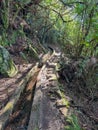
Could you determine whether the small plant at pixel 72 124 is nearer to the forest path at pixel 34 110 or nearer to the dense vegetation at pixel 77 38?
the forest path at pixel 34 110

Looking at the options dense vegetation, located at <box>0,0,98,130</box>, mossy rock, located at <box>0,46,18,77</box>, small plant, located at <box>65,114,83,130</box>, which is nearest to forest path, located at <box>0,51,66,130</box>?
small plant, located at <box>65,114,83,130</box>

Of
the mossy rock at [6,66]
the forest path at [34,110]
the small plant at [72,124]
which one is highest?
the mossy rock at [6,66]

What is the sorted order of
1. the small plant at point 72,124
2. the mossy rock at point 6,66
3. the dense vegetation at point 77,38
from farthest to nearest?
the mossy rock at point 6,66, the dense vegetation at point 77,38, the small plant at point 72,124

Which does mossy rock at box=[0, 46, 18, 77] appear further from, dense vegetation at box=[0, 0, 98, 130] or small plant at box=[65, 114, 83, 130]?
small plant at box=[65, 114, 83, 130]

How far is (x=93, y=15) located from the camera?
857 cm

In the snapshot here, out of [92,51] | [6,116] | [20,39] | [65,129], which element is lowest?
[65,129]

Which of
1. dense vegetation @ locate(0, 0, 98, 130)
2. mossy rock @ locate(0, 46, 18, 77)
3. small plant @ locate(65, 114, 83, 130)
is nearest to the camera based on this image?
small plant @ locate(65, 114, 83, 130)

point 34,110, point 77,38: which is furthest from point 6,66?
point 34,110

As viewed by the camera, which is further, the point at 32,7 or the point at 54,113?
the point at 32,7

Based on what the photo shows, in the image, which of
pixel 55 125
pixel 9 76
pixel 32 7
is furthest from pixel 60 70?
pixel 32 7

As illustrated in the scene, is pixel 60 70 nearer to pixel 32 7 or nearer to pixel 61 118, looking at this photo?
pixel 61 118

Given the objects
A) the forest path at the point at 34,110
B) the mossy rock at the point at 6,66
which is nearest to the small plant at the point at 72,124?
the forest path at the point at 34,110

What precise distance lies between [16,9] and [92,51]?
942 centimetres

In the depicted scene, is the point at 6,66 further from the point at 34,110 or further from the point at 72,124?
the point at 72,124
